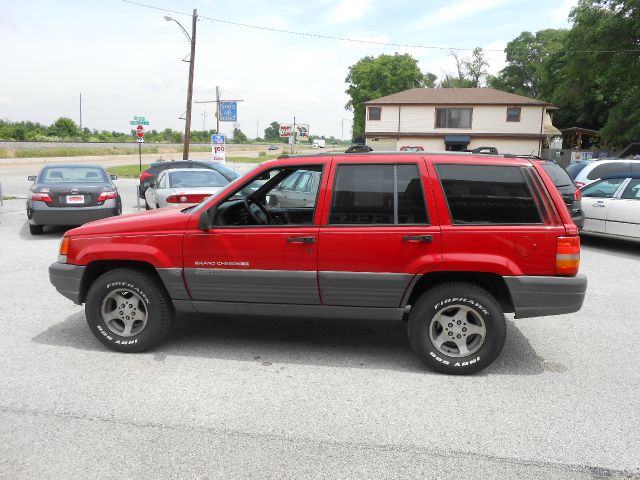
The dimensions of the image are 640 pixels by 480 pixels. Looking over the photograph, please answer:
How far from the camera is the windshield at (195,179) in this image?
10875 millimetres

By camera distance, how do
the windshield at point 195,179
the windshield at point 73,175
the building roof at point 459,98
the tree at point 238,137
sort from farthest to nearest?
1. the tree at point 238,137
2. the building roof at point 459,98
3. the windshield at point 73,175
4. the windshield at point 195,179

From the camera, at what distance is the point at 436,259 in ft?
13.0

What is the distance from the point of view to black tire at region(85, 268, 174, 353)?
4418 millimetres

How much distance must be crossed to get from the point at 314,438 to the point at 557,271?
7.19 ft

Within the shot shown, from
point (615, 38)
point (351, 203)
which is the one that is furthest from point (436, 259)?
point (615, 38)

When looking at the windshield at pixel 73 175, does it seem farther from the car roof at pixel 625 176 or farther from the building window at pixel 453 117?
the building window at pixel 453 117

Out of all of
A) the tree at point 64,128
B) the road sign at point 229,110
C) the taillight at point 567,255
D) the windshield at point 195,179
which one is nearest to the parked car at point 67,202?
the windshield at point 195,179

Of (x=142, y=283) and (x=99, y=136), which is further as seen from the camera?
(x=99, y=136)

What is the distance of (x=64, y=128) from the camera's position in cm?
8975

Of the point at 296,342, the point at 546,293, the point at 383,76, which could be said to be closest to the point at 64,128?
the point at 383,76

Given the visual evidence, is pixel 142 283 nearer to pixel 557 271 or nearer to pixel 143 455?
pixel 143 455

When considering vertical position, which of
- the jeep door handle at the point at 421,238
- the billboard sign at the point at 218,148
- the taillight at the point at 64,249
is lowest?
the taillight at the point at 64,249

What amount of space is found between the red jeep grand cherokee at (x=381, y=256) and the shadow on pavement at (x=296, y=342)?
37cm

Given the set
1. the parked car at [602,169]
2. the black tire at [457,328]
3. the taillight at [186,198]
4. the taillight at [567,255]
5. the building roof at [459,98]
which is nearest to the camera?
the taillight at [567,255]
